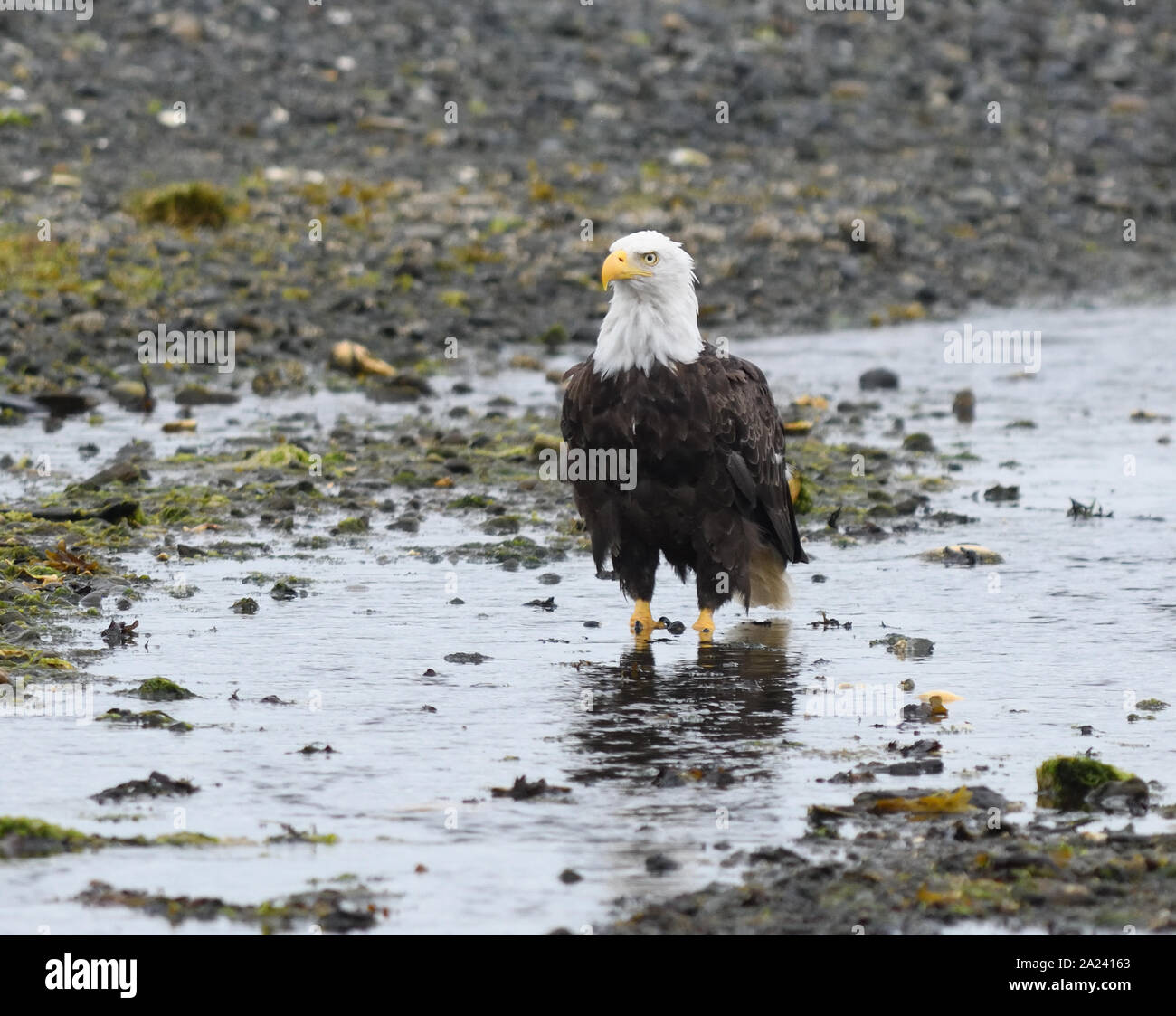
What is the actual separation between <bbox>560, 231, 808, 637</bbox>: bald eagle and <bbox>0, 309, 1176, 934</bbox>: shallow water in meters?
0.40

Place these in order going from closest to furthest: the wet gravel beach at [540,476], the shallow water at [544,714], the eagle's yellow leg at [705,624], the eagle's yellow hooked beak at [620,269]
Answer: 1. the shallow water at [544,714]
2. the wet gravel beach at [540,476]
3. the eagle's yellow hooked beak at [620,269]
4. the eagle's yellow leg at [705,624]

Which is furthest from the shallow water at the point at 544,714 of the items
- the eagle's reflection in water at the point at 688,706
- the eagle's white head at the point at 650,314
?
the eagle's white head at the point at 650,314

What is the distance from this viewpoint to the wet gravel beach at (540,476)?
641 centimetres

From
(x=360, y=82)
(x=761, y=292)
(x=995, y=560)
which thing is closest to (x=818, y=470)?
(x=995, y=560)

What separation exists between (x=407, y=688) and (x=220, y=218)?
47.7ft

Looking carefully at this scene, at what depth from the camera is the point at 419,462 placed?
47.1 feet

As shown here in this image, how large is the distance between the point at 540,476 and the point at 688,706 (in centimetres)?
531

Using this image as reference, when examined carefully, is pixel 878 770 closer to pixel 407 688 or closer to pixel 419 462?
pixel 407 688

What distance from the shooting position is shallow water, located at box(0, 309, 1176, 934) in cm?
624

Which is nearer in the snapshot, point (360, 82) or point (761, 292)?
point (761, 292)

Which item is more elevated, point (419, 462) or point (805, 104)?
point (805, 104)

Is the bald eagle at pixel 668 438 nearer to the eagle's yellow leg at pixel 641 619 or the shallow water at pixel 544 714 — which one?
the eagle's yellow leg at pixel 641 619

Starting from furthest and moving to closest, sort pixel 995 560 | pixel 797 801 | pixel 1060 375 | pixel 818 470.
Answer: pixel 1060 375, pixel 818 470, pixel 995 560, pixel 797 801

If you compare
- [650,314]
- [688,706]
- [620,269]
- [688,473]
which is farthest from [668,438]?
[688,706]
